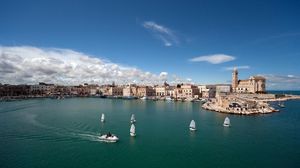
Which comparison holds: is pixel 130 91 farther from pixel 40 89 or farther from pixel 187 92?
pixel 40 89

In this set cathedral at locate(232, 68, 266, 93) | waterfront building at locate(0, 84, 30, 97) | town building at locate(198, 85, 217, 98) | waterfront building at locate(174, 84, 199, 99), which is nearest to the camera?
cathedral at locate(232, 68, 266, 93)

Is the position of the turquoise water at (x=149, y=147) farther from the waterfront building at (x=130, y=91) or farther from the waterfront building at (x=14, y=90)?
the waterfront building at (x=14, y=90)

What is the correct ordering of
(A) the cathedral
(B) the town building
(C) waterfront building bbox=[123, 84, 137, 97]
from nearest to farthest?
(A) the cathedral
(B) the town building
(C) waterfront building bbox=[123, 84, 137, 97]

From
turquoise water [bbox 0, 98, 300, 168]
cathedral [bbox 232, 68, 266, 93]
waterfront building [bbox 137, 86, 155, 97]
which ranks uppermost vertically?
cathedral [bbox 232, 68, 266, 93]

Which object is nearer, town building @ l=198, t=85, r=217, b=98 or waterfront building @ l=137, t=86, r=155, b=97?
town building @ l=198, t=85, r=217, b=98

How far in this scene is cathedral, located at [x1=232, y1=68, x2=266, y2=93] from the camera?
78312 millimetres

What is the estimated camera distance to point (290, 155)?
16.1 meters

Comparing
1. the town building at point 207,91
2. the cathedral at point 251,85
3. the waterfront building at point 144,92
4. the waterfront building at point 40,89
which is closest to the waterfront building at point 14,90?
the waterfront building at point 40,89

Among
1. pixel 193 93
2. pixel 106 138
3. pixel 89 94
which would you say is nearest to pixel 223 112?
pixel 106 138

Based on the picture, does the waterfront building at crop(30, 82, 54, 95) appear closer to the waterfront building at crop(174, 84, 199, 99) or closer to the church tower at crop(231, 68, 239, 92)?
the waterfront building at crop(174, 84, 199, 99)

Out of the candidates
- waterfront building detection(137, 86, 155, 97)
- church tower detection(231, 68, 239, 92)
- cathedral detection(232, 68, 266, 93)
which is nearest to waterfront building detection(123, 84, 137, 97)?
waterfront building detection(137, 86, 155, 97)

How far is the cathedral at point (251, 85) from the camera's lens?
257 feet

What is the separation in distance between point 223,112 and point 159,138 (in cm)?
2260

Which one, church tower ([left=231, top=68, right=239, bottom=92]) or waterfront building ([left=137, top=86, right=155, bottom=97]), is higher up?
church tower ([left=231, top=68, right=239, bottom=92])
